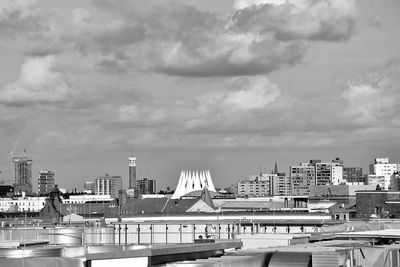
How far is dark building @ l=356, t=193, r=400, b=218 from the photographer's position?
478ft

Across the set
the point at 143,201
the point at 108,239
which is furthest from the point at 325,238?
the point at 143,201

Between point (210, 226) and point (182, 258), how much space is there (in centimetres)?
6723

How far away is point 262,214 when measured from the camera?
140500 mm

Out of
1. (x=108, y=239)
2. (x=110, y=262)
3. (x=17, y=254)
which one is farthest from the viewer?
(x=108, y=239)

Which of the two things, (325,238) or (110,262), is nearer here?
(110,262)

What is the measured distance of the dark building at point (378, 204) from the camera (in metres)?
146

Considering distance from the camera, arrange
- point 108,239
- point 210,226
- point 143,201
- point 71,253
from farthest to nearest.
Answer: point 143,201 → point 210,226 → point 108,239 → point 71,253

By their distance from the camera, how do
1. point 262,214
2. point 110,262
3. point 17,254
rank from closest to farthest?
point 110,262, point 17,254, point 262,214

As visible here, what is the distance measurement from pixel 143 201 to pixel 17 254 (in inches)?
6077

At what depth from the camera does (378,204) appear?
151 metres

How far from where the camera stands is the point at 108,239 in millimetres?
84125

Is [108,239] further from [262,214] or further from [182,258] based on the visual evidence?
[262,214]

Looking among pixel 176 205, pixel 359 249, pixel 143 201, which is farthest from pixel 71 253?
pixel 143 201

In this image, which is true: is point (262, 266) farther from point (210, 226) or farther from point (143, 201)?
point (143, 201)
